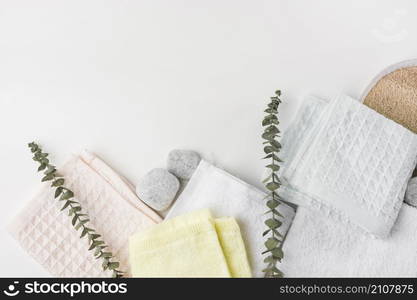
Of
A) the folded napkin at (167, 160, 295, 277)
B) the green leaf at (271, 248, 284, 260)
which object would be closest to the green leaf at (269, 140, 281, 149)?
the folded napkin at (167, 160, 295, 277)

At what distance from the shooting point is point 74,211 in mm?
983

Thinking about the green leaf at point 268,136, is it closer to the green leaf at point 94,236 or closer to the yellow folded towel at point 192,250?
the yellow folded towel at point 192,250

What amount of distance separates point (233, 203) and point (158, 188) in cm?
17

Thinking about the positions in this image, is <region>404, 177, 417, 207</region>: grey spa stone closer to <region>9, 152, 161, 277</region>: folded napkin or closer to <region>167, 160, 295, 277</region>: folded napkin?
<region>167, 160, 295, 277</region>: folded napkin

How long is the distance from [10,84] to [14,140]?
142 mm

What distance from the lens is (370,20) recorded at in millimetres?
1073

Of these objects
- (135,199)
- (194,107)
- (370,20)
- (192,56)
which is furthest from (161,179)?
(370,20)

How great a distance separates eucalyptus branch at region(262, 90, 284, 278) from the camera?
894 millimetres

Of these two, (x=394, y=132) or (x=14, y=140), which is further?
(x=14, y=140)

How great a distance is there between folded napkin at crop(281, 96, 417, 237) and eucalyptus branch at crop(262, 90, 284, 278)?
0.03 metres

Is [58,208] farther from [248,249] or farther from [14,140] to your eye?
[248,249]

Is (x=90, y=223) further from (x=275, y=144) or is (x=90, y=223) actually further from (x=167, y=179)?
(x=275, y=144)

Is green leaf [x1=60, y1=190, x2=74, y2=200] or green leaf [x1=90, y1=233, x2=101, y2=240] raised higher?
green leaf [x1=60, y1=190, x2=74, y2=200]

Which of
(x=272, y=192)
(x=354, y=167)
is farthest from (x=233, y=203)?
(x=354, y=167)
